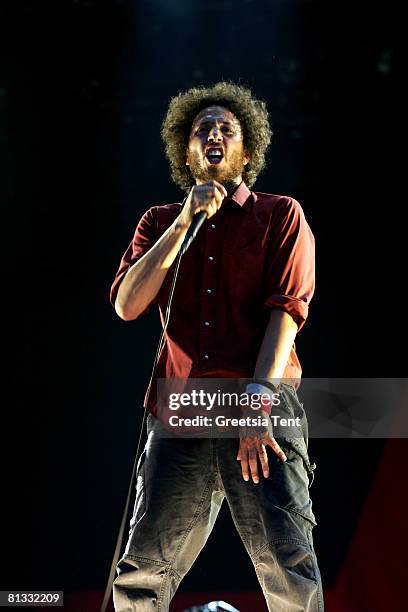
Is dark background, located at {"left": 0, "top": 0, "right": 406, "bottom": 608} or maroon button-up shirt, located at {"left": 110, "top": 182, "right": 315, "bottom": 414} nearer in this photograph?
maroon button-up shirt, located at {"left": 110, "top": 182, "right": 315, "bottom": 414}

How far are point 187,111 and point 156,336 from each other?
1091 millimetres

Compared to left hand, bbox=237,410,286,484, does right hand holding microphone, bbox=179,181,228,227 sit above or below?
above

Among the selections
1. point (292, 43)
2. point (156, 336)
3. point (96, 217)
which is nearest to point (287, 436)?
point (156, 336)

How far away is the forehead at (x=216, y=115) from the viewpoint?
6.64 ft

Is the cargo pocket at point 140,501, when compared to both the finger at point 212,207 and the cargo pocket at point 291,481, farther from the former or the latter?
the finger at point 212,207

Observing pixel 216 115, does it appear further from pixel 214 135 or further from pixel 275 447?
pixel 275 447

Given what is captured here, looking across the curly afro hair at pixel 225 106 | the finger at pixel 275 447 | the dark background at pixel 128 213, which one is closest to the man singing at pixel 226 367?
the finger at pixel 275 447

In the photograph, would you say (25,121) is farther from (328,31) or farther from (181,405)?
(181,405)

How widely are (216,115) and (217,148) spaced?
16 centimetres

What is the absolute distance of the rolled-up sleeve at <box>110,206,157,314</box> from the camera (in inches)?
72.9

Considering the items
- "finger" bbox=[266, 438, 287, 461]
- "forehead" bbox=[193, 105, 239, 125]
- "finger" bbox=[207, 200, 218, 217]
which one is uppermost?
"forehead" bbox=[193, 105, 239, 125]

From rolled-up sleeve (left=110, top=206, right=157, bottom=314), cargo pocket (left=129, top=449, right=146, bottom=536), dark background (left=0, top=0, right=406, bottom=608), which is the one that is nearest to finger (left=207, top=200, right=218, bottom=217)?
rolled-up sleeve (left=110, top=206, right=157, bottom=314)

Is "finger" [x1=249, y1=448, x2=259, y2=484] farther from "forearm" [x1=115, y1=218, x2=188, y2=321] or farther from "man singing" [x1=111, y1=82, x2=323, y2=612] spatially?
"forearm" [x1=115, y1=218, x2=188, y2=321]

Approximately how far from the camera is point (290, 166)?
311 cm
